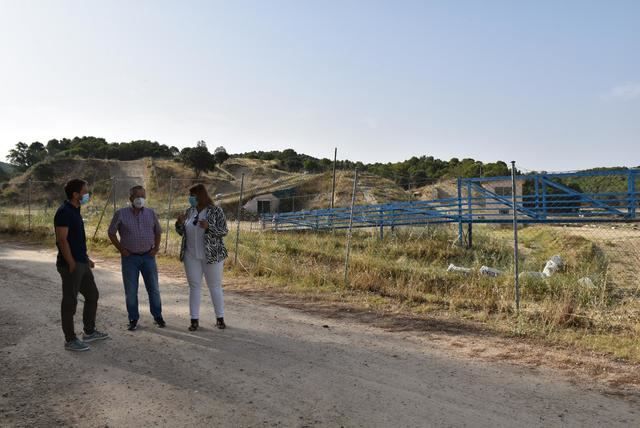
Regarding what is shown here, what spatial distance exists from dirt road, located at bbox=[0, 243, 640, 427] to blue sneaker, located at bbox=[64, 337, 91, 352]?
3.2 inches

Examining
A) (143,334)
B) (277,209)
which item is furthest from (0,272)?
(277,209)

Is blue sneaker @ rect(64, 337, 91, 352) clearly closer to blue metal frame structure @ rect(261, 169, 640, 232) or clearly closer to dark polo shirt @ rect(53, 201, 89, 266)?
dark polo shirt @ rect(53, 201, 89, 266)

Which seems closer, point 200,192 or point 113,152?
point 200,192

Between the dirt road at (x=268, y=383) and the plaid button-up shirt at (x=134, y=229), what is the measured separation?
1000mm

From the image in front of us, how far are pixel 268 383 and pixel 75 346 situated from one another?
220 centimetres

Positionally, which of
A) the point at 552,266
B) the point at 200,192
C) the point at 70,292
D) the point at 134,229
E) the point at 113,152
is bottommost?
the point at 552,266

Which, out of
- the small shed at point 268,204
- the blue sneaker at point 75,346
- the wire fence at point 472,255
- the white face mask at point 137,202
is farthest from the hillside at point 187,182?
the blue sneaker at point 75,346

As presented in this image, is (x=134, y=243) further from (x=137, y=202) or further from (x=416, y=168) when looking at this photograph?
(x=416, y=168)

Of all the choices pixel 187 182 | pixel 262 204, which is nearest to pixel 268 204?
pixel 262 204

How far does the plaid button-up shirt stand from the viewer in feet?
18.7

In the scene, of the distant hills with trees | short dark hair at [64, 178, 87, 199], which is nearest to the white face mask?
short dark hair at [64, 178, 87, 199]

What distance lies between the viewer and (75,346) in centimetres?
491

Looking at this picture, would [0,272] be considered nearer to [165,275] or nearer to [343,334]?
[165,275]

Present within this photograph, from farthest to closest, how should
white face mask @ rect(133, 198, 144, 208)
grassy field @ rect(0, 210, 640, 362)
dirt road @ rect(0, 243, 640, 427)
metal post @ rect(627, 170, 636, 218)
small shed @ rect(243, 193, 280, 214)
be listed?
1. small shed @ rect(243, 193, 280, 214)
2. metal post @ rect(627, 170, 636, 218)
3. grassy field @ rect(0, 210, 640, 362)
4. white face mask @ rect(133, 198, 144, 208)
5. dirt road @ rect(0, 243, 640, 427)
